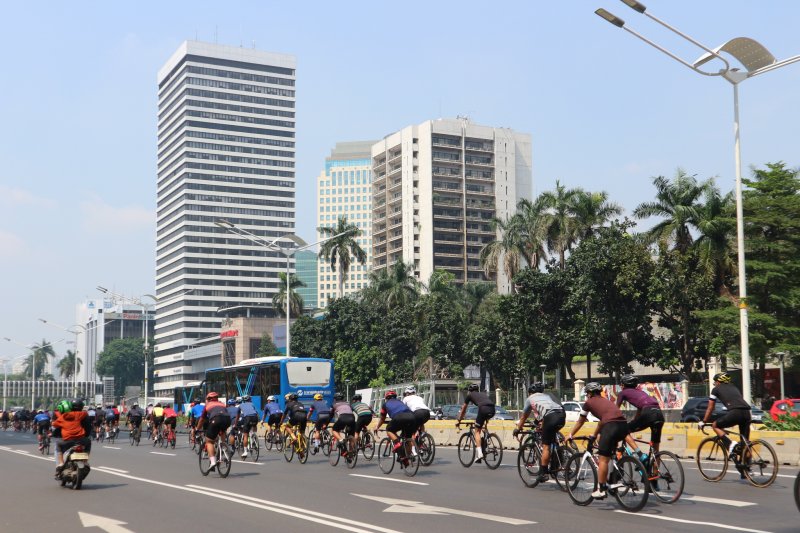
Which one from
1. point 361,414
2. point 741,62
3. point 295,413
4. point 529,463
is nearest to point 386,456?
point 361,414

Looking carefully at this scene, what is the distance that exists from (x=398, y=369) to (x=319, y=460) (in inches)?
2146

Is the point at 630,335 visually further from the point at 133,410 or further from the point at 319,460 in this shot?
the point at 319,460

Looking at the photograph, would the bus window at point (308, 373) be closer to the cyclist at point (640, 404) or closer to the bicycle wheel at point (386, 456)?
the bicycle wheel at point (386, 456)

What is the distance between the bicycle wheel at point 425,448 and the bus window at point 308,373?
65.3 ft

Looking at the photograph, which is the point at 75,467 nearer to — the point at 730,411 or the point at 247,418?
the point at 247,418

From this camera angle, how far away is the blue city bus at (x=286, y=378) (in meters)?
38.6

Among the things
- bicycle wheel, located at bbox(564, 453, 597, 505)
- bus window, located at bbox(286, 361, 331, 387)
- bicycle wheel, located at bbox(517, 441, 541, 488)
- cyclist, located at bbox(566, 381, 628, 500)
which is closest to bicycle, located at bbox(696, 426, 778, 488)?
bicycle wheel, located at bbox(517, 441, 541, 488)

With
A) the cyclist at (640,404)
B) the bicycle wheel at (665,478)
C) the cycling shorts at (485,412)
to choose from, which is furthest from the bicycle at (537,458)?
the cycling shorts at (485,412)

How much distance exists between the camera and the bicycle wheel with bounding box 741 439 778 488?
14183 mm

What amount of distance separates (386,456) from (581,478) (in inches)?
261

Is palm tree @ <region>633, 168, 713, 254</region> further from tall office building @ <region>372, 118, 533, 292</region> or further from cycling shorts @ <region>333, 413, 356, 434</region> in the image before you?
tall office building @ <region>372, 118, 533, 292</region>

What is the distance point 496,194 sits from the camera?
145m

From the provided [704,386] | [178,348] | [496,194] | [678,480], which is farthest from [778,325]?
[178,348]

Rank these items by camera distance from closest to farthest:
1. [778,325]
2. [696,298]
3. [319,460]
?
[319,460], [778,325], [696,298]
